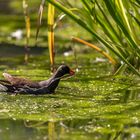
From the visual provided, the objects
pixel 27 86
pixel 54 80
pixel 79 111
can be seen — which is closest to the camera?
pixel 79 111

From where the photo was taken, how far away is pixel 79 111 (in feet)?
14.6

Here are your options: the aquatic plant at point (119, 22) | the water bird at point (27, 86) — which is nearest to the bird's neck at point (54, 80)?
the water bird at point (27, 86)

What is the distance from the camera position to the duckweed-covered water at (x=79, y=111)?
3879mm

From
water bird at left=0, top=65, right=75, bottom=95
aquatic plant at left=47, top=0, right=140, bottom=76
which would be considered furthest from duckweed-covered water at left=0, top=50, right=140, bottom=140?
aquatic plant at left=47, top=0, right=140, bottom=76

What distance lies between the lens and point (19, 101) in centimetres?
489

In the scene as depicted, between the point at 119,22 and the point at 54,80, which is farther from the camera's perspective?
the point at 54,80

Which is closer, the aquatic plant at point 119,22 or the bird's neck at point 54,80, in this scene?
the aquatic plant at point 119,22

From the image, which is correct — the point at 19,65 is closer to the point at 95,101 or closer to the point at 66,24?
the point at 95,101

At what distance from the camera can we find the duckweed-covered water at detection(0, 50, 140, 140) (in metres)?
3.88

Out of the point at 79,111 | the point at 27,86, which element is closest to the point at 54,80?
the point at 27,86

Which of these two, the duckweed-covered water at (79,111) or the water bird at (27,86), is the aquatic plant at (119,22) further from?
the water bird at (27,86)

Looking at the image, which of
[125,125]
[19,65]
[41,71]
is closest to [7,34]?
[19,65]

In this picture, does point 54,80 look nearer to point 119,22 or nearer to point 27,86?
point 27,86

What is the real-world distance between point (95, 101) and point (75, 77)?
125cm
